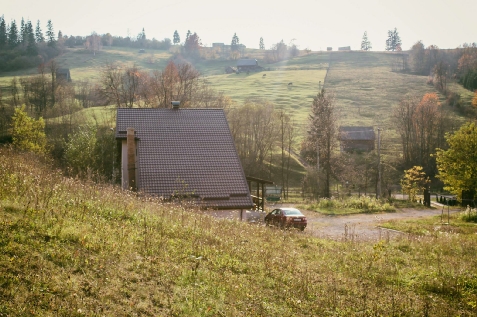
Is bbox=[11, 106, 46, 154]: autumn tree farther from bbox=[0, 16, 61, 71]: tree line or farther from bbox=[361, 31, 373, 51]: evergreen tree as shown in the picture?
bbox=[361, 31, 373, 51]: evergreen tree

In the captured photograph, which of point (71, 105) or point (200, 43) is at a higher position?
point (200, 43)

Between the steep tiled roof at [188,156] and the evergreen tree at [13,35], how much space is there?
110592 mm

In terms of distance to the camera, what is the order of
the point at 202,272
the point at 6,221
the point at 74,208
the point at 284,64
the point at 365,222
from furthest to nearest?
the point at 284,64
the point at 365,222
the point at 74,208
the point at 202,272
the point at 6,221

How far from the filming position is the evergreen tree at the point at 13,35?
11975 centimetres

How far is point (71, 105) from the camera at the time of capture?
58.9 m

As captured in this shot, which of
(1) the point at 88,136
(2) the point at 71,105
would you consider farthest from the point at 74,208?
(2) the point at 71,105

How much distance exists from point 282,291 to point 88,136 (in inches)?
1270

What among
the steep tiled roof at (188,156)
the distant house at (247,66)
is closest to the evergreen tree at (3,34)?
the distant house at (247,66)

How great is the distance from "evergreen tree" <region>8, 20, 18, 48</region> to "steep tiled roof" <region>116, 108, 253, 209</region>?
363 ft

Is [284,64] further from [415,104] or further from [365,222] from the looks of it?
[365,222]

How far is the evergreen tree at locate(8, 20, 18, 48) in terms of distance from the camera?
4715 inches

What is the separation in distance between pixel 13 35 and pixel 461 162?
→ 124 metres

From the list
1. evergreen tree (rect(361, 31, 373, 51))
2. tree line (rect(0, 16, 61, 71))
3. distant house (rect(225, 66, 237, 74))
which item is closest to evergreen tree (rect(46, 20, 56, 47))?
tree line (rect(0, 16, 61, 71))

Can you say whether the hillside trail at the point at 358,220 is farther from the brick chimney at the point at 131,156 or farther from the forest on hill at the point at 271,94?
the brick chimney at the point at 131,156
